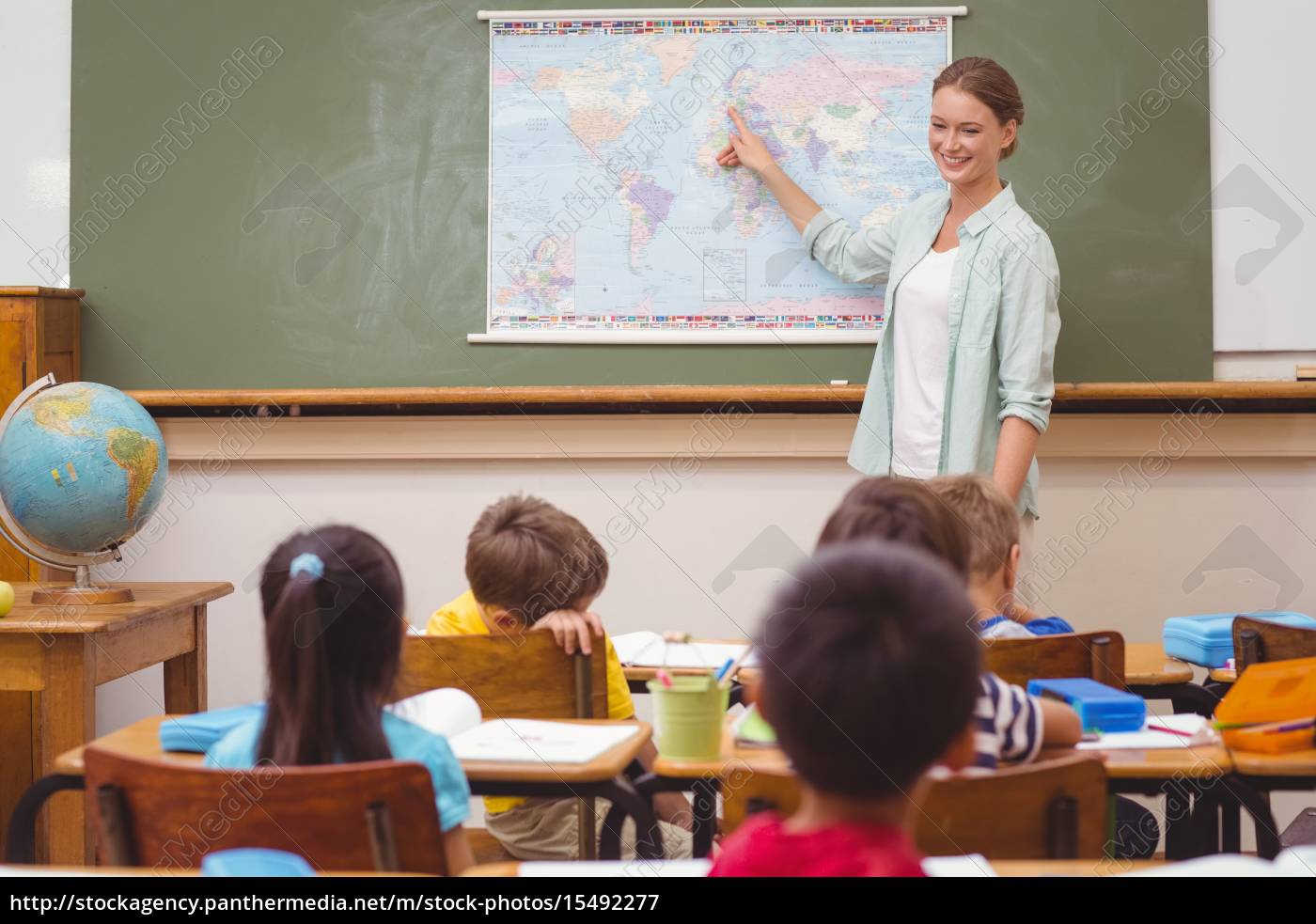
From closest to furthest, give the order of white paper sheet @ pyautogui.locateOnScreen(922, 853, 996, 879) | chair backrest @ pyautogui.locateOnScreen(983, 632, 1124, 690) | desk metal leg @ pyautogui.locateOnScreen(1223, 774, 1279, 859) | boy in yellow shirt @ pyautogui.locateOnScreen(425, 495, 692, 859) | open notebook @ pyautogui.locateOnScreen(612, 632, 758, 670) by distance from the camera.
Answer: white paper sheet @ pyautogui.locateOnScreen(922, 853, 996, 879) → desk metal leg @ pyautogui.locateOnScreen(1223, 774, 1279, 859) → chair backrest @ pyautogui.locateOnScreen(983, 632, 1124, 690) → boy in yellow shirt @ pyautogui.locateOnScreen(425, 495, 692, 859) → open notebook @ pyautogui.locateOnScreen(612, 632, 758, 670)

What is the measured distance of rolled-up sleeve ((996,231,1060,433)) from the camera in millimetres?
3055

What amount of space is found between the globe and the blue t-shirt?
1.32 m

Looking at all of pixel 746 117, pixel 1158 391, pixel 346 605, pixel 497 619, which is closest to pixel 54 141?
pixel 746 117

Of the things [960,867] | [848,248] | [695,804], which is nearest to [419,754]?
[960,867]

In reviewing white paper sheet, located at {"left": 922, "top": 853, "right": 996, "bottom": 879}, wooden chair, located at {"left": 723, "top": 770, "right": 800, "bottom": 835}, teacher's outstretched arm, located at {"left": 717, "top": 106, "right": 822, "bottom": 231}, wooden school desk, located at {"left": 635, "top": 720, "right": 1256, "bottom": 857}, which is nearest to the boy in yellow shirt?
wooden school desk, located at {"left": 635, "top": 720, "right": 1256, "bottom": 857}

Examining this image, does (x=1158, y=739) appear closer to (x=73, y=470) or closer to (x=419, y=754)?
(x=419, y=754)

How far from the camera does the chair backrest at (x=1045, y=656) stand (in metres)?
2.00

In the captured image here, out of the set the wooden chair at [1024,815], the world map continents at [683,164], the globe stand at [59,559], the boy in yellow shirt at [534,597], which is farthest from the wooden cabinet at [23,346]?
the wooden chair at [1024,815]

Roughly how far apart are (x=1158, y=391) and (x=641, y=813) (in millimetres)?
2294

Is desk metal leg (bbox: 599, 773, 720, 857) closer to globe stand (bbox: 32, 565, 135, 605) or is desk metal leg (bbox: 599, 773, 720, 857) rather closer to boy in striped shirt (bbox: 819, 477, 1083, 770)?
boy in striped shirt (bbox: 819, 477, 1083, 770)

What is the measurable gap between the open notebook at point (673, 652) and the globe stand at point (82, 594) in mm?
1056

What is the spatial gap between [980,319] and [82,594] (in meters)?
2.05

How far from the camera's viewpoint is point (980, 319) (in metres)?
3.09
